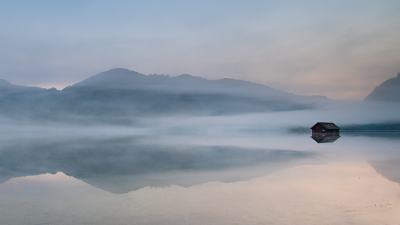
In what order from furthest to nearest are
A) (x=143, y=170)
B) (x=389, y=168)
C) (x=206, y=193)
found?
(x=143, y=170), (x=389, y=168), (x=206, y=193)

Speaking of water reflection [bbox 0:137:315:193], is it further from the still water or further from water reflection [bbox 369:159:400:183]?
water reflection [bbox 369:159:400:183]

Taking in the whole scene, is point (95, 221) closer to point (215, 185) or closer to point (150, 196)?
point (150, 196)

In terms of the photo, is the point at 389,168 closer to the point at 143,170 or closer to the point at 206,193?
the point at 206,193

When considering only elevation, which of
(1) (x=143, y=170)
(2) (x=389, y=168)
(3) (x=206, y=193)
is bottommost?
(3) (x=206, y=193)

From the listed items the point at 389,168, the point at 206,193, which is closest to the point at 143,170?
the point at 206,193

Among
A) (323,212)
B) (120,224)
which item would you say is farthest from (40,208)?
(323,212)

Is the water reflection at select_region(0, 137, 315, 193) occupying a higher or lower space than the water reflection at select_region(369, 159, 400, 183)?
higher

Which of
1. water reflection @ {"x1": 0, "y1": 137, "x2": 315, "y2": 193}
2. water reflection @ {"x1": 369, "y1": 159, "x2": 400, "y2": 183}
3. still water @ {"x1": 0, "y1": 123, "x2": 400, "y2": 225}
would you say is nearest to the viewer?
still water @ {"x1": 0, "y1": 123, "x2": 400, "y2": 225}

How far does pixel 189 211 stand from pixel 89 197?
7.71 metres

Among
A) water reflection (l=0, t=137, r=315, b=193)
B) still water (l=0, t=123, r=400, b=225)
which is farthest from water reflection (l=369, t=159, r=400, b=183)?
water reflection (l=0, t=137, r=315, b=193)

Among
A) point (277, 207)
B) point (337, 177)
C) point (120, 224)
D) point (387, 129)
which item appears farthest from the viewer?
point (387, 129)

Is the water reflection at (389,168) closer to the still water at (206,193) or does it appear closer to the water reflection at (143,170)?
the still water at (206,193)

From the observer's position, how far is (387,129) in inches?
6609

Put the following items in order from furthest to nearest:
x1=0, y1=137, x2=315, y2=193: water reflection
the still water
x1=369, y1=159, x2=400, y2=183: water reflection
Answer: x1=0, y1=137, x2=315, y2=193: water reflection
x1=369, y1=159, x2=400, y2=183: water reflection
the still water
